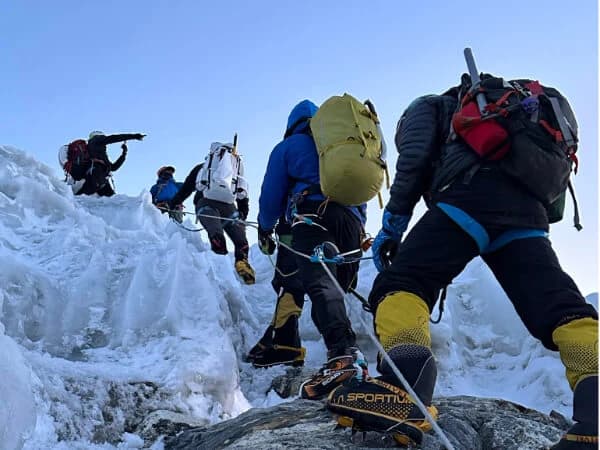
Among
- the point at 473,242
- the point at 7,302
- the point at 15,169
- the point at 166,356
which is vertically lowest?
the point at 166,356

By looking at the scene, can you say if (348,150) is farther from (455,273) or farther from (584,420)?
(584,420)

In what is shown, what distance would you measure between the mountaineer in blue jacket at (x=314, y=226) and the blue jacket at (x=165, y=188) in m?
5.55

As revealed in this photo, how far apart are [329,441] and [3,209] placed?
6471 mm

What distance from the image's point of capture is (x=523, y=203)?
8.48ft

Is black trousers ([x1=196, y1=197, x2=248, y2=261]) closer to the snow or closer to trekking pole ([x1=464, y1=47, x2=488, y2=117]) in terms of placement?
the snow

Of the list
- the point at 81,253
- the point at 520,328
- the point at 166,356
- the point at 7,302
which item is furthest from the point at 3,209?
the point at 520,328

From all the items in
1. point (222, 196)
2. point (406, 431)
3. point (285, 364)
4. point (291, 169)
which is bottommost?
point (285, 364)

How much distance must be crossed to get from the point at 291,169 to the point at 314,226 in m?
0.50

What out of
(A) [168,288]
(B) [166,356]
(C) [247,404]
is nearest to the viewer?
(B) [166,356]

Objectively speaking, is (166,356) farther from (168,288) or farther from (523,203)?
(523,203)

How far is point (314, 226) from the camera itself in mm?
4164

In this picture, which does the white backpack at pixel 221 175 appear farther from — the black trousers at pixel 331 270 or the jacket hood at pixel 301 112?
the black trousers at pixel 331 270

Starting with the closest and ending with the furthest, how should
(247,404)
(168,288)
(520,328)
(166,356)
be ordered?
(166,356) < (247,404) < (168,288) < (520,328)

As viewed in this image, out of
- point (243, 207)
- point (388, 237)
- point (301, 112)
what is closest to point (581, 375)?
point (388, 237)
